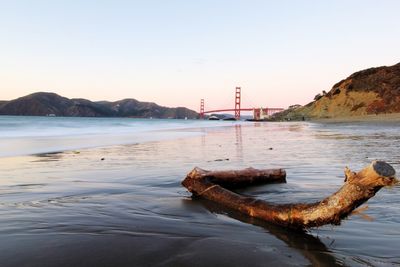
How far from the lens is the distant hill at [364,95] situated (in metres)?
60.4

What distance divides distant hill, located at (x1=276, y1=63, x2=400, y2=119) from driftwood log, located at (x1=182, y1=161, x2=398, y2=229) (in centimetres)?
5719

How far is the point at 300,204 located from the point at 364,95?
69.2 metres

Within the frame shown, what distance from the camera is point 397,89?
61219 mm

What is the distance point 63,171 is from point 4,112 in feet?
614

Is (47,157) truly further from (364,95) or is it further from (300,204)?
(364,95)

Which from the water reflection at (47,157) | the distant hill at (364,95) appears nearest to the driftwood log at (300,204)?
the water reflection at (47,157)

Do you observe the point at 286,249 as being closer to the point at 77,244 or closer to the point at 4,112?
the point at 77,244

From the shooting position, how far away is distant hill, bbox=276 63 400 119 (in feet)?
198

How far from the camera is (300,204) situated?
3.76 meters

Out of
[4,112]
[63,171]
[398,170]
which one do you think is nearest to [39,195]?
[63,171]

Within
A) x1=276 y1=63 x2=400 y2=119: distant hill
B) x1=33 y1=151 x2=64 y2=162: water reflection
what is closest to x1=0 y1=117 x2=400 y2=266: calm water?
x1=33 y1=151 x2=64 y2=162: water reflection

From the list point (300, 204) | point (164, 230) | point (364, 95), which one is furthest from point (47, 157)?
point (364, 95)

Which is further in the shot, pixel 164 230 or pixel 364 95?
pixel 364 95

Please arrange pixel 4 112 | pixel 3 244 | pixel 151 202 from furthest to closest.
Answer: pixel 4 112 → pixel 151 202 → pixel 3 244
